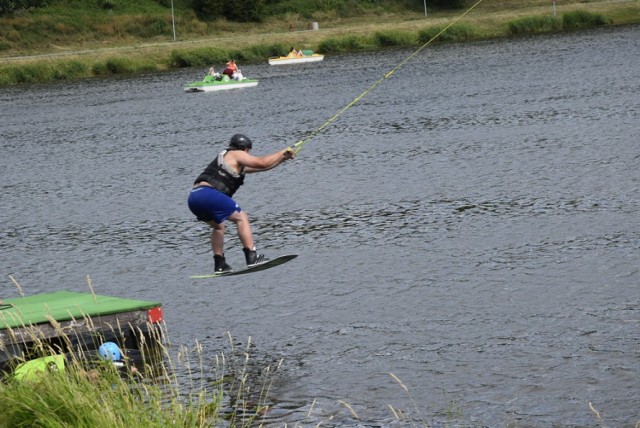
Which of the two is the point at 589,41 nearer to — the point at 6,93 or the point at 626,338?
the point at 6,93

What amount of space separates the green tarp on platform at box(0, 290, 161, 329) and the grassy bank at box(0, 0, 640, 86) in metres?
61.8

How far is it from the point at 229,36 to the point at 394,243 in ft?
231

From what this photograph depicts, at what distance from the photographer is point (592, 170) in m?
28.3

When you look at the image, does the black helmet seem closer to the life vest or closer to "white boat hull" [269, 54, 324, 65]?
the life vest

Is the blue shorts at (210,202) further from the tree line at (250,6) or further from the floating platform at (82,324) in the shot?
the tree line at (250,6)

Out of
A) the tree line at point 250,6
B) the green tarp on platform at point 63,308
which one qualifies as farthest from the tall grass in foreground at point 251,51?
Answer: the green tarp on platform at point 63,308

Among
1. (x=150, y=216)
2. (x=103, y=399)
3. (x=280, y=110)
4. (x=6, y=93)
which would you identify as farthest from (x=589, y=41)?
(x=103, y=399)

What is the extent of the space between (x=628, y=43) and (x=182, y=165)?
129 ft

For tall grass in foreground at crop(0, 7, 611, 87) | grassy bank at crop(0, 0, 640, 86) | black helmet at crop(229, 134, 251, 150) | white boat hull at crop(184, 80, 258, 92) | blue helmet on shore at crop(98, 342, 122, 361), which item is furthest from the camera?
grassy bank at crop(0, 0, 640, 86)

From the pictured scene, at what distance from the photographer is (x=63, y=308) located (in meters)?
15.0

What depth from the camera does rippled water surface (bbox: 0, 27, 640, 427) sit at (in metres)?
14.0

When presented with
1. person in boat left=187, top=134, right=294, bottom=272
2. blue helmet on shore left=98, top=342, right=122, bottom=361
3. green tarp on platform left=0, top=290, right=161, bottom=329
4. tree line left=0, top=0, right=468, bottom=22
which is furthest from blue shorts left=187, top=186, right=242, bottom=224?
tree line left=0, top=0, right=468, bottom=22

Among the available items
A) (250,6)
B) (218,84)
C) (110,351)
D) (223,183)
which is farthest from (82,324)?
(250,6)

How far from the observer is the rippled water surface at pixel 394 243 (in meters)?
14.0
